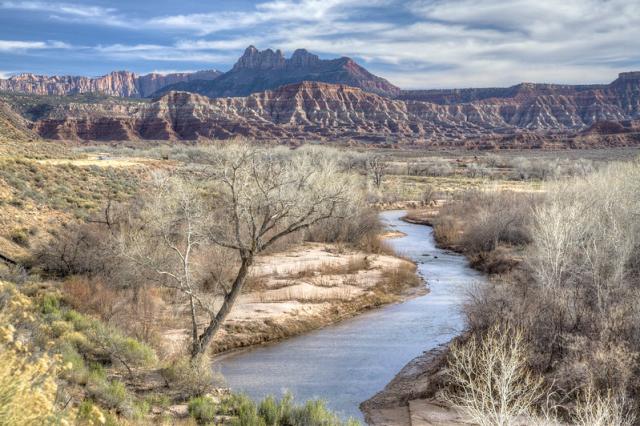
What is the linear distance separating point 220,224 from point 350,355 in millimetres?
7070

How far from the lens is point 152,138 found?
500 ft

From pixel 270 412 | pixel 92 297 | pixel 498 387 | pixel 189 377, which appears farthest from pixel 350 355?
pixel 498 387

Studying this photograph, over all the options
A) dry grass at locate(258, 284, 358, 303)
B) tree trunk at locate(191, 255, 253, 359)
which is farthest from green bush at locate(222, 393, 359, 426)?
dry grass at locate(258, 284, 358, 303)

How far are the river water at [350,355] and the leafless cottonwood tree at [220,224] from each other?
195 cm

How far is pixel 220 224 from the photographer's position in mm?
20672

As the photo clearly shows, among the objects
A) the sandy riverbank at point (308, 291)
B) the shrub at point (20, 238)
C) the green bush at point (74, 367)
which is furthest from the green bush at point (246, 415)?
the shrub at point (20, 238)

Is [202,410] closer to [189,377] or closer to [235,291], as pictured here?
[189,377]

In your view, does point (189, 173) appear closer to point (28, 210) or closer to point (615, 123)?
point (28, 210)

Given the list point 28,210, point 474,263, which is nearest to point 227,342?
point 28,210

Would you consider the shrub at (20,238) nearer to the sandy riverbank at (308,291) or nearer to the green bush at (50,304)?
the green bush at (50,304)

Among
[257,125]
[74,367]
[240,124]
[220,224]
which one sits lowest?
[74,367]

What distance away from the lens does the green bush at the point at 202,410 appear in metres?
10.4

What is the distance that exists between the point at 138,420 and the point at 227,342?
893 centimetres

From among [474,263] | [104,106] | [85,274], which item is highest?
[104,106]
